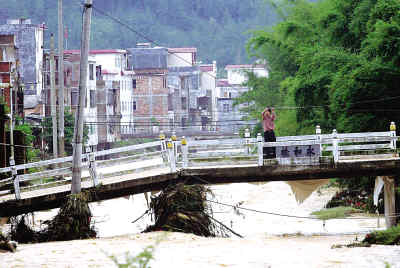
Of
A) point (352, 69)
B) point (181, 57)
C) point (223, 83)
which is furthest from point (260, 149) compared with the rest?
point (223, 83)

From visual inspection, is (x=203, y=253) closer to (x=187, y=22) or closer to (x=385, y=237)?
(x=385, y=237)

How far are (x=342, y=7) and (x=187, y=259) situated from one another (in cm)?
1986

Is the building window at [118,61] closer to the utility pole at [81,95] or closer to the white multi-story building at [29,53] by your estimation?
the white multi-story building at [29,53]

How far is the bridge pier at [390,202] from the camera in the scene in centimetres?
2420

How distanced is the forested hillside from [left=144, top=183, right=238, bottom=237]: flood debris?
121 meters

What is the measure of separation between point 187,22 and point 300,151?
141 metres

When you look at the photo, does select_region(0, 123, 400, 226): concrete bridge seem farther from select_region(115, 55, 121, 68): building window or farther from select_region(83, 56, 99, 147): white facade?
select_region(115, 55, 121, 68): building window

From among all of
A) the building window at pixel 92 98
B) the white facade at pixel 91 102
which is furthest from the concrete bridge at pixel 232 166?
the building window at pixel 92 98

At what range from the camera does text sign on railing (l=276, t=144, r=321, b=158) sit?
23.2 m

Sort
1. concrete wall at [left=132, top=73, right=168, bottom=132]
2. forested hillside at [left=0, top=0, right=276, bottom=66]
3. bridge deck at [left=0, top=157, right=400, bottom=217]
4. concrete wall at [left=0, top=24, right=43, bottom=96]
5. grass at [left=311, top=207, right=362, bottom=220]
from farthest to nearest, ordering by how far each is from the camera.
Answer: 1. forested hillside at [left=0, top=0, right=276, bottom=66]
2. concrete wall at [left=132, top=73, right=168, bottom=132]
3. concrete wall at [left=0, top=24, right=43, bottom=96]
4. grass at [left=311, top=207, right=362, bottom=220]
5. bridge deck at [left=0, top=157, right=400, bottom=217]

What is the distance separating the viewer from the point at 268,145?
22703 mm

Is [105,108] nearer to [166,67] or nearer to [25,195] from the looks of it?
[166,67]

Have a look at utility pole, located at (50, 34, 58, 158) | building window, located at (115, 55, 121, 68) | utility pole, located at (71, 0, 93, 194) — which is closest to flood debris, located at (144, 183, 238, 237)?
utility pole, located at (71, 0, 93, 194)

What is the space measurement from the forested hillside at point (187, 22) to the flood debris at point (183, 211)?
12055 cm
